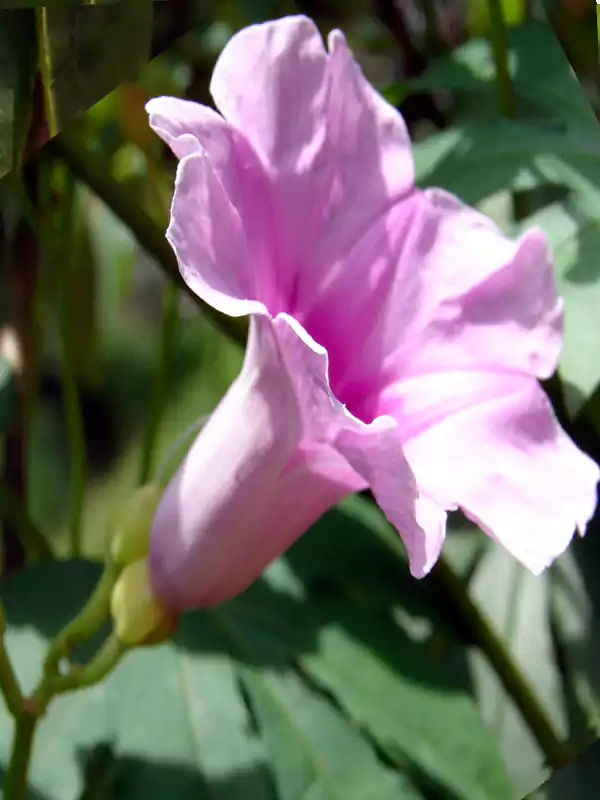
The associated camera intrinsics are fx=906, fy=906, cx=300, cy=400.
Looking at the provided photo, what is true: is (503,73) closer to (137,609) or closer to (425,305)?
(425,305)

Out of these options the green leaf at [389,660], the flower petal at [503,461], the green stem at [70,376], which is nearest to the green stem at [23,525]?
the green stem at [70,376]

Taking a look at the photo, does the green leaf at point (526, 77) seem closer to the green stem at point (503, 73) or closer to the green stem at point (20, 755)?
the green stem at point (503, 73)

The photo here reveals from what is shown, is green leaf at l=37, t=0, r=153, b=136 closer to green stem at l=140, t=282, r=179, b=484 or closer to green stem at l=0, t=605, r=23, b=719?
green stem at l=140, t=282, r=179, b=484

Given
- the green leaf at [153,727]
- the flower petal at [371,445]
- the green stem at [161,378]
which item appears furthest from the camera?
the green stem at [161,378]

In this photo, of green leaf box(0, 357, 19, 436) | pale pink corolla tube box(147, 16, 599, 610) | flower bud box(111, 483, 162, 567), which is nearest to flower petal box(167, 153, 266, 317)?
pale pink corolla tube box(147, 16, 599, 610)

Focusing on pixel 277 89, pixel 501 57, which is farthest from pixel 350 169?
pixel 501 57

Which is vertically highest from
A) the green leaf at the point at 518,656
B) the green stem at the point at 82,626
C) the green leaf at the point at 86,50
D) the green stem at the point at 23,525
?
the green leaf at the point at 86,50
